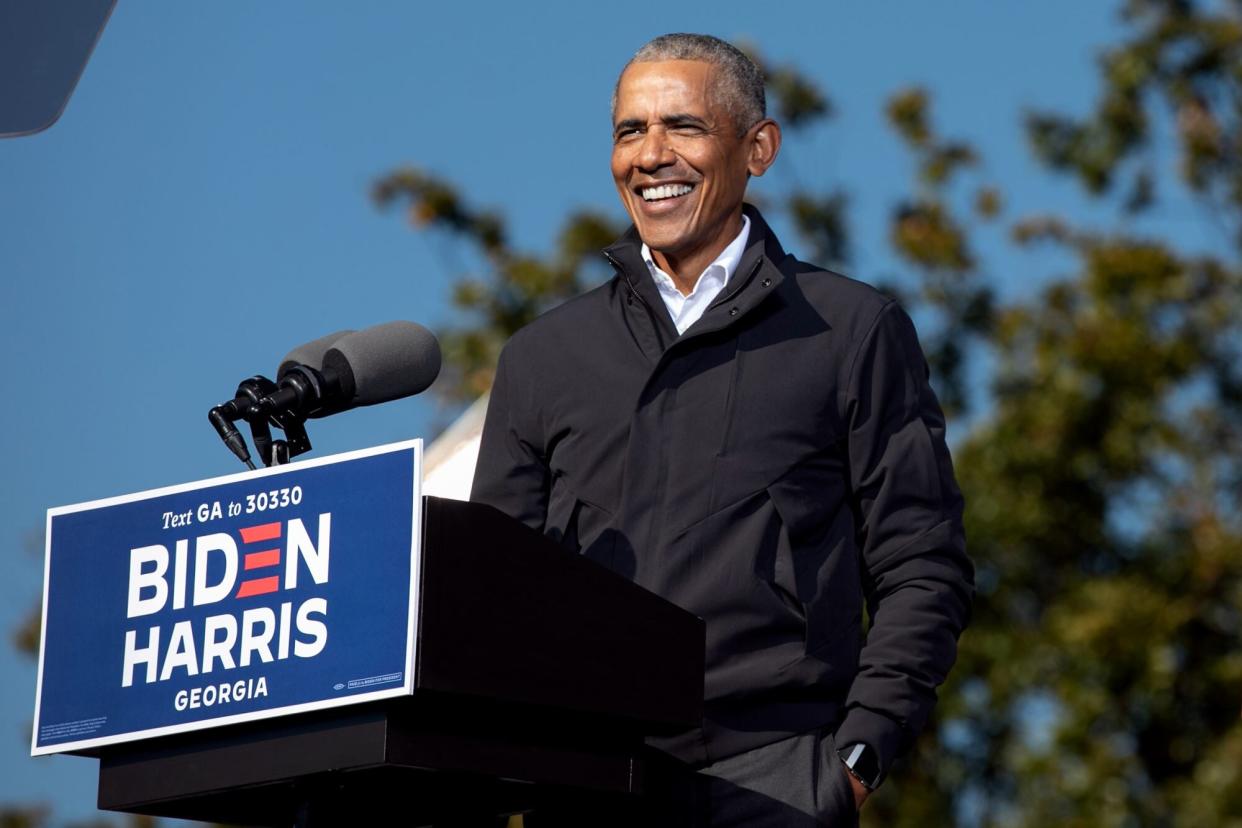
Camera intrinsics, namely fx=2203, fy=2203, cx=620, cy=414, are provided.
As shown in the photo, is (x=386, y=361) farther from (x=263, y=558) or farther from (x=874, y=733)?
(x=874, y=733)

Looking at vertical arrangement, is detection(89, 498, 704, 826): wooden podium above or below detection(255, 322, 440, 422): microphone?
below

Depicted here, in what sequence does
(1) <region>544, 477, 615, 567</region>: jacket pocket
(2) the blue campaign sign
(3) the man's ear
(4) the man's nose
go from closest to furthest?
(2) the blue campaign sign, (1) <region>544, 477, 615, 567</region>: jacket pocket, (4) the man's nose, (3) the man's ear

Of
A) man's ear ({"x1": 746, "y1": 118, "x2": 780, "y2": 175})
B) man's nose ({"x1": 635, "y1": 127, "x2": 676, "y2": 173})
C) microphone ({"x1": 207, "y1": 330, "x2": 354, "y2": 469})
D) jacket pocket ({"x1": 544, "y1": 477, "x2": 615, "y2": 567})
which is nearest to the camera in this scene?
microphone ({"x1": 207, "y1": 330, "x2": 354, "y2": 469})

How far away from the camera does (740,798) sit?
10.1ft

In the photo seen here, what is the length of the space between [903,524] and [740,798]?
20.8 inches

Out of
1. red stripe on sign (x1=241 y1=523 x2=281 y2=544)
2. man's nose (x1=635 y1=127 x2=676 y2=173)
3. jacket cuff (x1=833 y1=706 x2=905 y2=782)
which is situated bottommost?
jacket cuff (x1=833 y1=706 x2=905 y2=782)

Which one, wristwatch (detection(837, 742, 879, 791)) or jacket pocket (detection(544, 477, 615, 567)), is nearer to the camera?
wristwatch (detection(837, 742, 879, 791))

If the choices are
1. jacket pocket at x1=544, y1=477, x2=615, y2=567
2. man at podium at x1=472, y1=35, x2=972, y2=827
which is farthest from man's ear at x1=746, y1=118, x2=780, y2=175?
jacket pocket at x1=544, y1=477, x2=615, y2=567

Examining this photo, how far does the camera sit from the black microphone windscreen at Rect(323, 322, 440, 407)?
304cm

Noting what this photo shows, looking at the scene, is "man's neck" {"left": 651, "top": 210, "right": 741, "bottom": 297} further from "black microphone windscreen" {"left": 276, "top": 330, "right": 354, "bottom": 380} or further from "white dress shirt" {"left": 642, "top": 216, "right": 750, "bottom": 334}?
"black microphone windscreen" {"left": 276, "top": 330, "right": 354, "bottom": 380}

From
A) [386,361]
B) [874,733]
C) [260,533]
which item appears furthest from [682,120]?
[260,533]

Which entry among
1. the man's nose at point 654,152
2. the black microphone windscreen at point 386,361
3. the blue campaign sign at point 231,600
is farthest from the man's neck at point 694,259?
the blue campaign sign at point 231,600

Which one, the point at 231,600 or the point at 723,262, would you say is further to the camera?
the point at 723,262

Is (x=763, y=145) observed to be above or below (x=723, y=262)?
above
